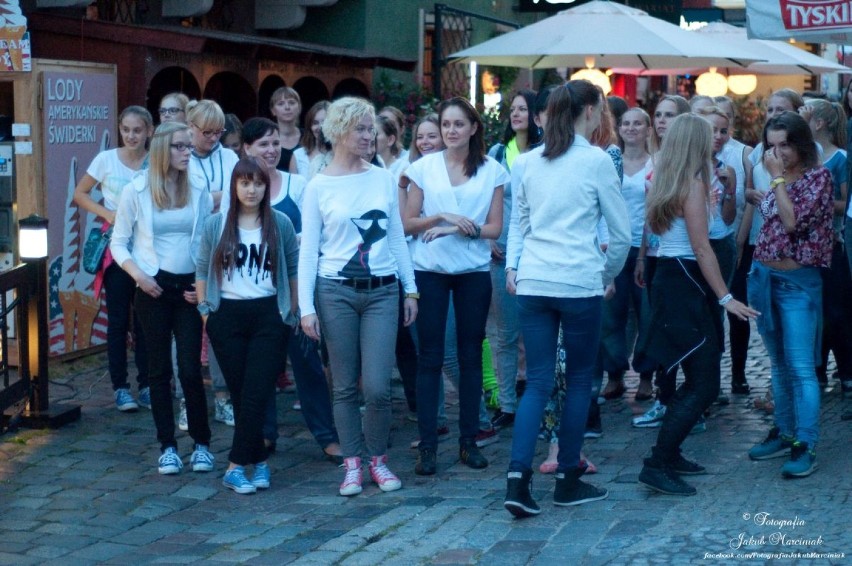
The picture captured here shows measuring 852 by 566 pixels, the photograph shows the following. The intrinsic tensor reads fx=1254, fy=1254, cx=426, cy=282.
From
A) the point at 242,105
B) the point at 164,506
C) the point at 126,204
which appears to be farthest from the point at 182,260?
the point at 242,105

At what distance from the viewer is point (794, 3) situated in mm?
7105

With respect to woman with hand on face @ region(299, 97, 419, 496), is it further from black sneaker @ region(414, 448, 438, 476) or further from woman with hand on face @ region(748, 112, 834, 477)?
woman with hand on face @ region(748, 112, 834, 477)

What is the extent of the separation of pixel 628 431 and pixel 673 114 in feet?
6.79

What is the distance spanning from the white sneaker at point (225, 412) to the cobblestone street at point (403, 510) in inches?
7.0

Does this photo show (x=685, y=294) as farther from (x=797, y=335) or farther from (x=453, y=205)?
(x=453, y=205)

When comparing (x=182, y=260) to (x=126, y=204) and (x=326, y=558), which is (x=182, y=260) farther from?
(x=326, y=558)

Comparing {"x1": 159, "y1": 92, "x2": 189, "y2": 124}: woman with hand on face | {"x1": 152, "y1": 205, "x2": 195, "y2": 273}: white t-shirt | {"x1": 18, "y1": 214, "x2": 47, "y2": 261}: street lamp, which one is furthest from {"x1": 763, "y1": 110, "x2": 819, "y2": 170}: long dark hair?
{"x1": 18, "y1": 214, "x2": 47, "y2": 261}: street lamp

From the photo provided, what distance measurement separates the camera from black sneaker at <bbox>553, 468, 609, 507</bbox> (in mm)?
5848

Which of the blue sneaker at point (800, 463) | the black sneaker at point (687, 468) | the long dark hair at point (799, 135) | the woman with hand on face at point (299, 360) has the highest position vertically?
the long dark hair at point (799, 135)

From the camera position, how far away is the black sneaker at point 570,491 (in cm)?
585

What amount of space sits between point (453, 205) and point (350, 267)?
0.75m

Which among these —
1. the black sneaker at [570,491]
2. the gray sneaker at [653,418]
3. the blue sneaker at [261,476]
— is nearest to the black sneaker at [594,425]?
the gray sneaker at [653,418]

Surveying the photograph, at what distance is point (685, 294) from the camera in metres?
6.09

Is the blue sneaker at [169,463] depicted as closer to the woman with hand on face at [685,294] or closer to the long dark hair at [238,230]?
the long dark hair at [238,230]
